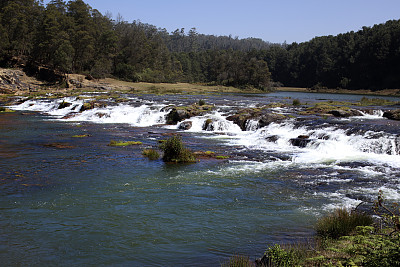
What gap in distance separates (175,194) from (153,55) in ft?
311

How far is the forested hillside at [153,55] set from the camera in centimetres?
6975

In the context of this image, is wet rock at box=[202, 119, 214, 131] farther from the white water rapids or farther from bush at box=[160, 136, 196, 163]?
bush at box=[160, 136, 196, 163]

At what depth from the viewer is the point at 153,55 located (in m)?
103

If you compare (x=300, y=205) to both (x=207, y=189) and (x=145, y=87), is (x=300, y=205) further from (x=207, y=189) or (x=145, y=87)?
(x=145, y=87)

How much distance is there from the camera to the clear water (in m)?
8.21

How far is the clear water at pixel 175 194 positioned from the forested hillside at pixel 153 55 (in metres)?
52.1

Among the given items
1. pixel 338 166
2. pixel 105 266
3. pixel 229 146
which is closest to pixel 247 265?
pixel 105 266

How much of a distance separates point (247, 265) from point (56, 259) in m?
4.06

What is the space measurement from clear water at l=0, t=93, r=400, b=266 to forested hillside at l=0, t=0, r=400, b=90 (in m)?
52.1

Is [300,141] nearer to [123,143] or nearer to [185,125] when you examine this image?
[123,143]

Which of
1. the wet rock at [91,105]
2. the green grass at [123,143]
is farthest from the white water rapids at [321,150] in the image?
the wet rock at [91,105]

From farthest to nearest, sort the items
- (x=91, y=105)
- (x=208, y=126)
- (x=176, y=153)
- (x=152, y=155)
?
(x=91, y=105), (x=208, y=126), (x=152, y=155), (x=176, y=153)

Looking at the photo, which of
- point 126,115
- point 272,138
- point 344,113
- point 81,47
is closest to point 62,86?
point 81,47

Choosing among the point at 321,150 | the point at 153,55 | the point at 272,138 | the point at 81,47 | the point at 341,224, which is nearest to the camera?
the point at 341,224
